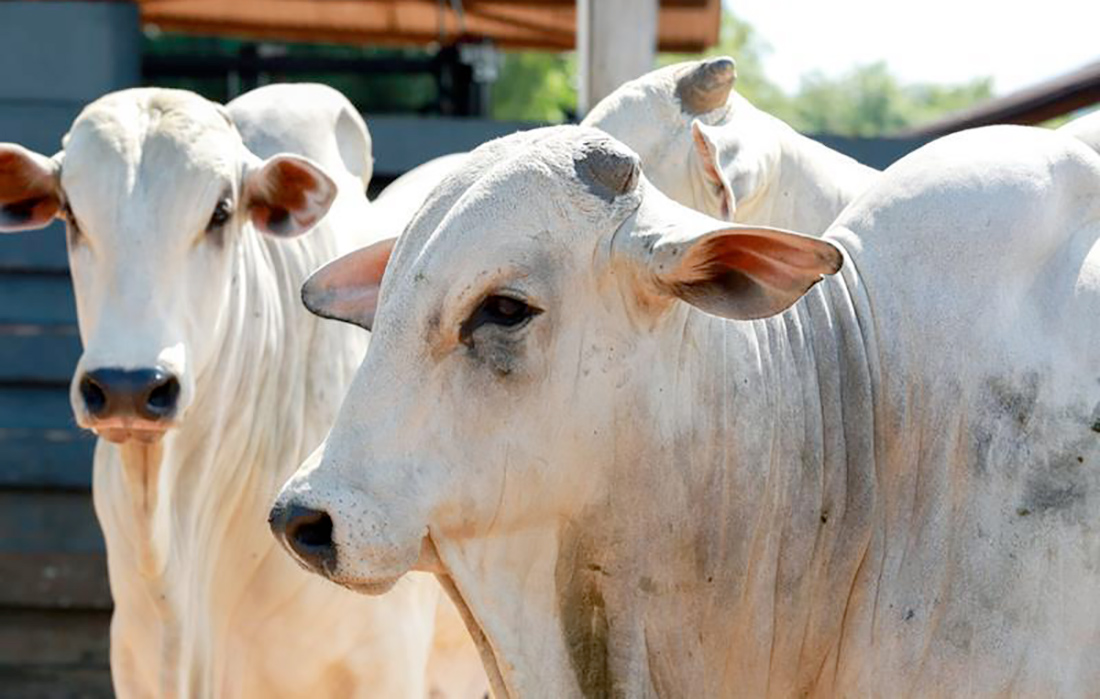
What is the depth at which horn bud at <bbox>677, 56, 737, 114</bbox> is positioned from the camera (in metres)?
4.80

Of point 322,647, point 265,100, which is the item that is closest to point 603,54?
point 265,100

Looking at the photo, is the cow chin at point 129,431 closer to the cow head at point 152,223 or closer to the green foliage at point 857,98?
the cow head at point 152,223

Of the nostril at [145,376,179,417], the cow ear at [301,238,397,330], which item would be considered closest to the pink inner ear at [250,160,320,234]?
the nostril at [145,376,179,417]

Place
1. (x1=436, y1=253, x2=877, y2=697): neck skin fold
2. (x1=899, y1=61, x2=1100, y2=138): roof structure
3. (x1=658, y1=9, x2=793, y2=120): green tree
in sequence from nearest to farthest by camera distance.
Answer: (x1=436, y1=253, x2=877, y2=697): neck skin fold < (x1=899, y1=61, x2=1100, y2=138): roof structure < (x1=658, y1=9, x2=793, y2=120): green tree

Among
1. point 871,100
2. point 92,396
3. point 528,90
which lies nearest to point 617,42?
point 92,396

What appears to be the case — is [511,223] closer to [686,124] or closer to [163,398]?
[163,398]

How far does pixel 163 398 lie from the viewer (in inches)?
169

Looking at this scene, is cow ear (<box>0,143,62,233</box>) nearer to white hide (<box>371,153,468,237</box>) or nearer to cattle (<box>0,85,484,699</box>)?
cattle (<box>0,85,484,699</box>)

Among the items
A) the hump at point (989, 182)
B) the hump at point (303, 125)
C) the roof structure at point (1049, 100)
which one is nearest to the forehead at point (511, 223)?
the hump at point (989, 182)

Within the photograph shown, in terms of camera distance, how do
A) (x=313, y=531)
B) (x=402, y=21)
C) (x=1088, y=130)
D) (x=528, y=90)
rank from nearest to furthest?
(x=313, y=531) → (x=1088, y=130) → (x=402, y=21) → (x=528, y=90)

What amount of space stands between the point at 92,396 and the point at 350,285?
4.45ft

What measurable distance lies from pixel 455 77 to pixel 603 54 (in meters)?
3.34

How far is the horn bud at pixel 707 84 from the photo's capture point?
4801 mm

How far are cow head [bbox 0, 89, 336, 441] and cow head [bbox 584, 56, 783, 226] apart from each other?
2.36 ft
